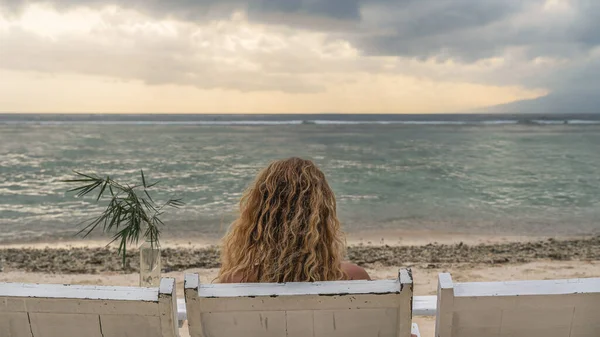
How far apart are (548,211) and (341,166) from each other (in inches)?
347

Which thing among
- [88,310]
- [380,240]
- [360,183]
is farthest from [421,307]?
[360,183]

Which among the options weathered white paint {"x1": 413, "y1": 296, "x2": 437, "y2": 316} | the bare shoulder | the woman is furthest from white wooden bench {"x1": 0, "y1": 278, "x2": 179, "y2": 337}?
weathered white paint {"x1": 413, "y1": 296, "x2": 437, "y2": 316}

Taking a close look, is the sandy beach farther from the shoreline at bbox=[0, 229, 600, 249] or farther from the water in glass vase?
the water in glass vase

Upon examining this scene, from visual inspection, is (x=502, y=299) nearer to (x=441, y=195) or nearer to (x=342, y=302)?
(x=342, y=302)

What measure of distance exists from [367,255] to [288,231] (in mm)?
4846

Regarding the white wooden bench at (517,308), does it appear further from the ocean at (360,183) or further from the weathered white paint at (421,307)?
the ocean at (360,183)

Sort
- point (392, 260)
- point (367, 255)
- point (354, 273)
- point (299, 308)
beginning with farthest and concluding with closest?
point (367, 255), point (392, 260), point (354, 273), point (299, 308)

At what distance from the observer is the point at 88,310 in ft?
5.03

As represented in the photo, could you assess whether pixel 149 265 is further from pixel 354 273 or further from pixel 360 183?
pixel 360 183

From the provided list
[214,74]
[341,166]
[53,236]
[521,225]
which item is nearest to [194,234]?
[53,236]

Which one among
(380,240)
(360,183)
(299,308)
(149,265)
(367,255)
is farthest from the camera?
(360,183)

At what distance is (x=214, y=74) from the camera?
40.7 meters

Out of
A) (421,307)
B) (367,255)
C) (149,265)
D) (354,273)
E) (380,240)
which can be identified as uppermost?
(354,273)

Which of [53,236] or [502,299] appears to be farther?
[53,236]
